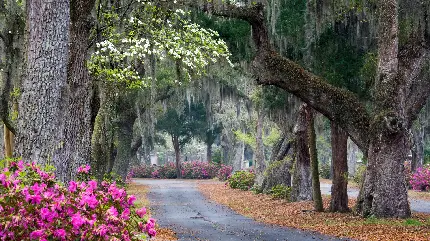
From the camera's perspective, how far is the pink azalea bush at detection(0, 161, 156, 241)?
4.93m

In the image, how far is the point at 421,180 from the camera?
1251 inches

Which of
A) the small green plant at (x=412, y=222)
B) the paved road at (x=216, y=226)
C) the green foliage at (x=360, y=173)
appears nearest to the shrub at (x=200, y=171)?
the green foliage at (x=360, y=173)

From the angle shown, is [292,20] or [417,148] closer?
[292,20]

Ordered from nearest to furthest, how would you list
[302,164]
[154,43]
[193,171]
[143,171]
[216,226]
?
1. [216,226]
2. [154,43]
3. [302,164]
4. [193,171]
5. [143,171]

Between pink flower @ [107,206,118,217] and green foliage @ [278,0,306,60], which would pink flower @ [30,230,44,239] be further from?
green foliage @ [278,0,306,60]

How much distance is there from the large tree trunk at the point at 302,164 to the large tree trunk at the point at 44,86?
13661 mm

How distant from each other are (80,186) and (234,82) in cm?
3090

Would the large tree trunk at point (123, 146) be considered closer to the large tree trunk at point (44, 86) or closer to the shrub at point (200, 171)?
the shrub at point (200, 171)

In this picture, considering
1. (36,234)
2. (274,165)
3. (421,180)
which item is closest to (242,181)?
(274,165)

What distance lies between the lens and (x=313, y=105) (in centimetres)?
1600

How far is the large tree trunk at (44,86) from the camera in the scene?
25.9 ft

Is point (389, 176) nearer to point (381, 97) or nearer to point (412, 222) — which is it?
point (412, 222)

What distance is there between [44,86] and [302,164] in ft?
50.6

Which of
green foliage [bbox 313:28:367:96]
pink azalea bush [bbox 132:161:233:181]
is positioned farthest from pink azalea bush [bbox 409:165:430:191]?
pink azalea bush [bbox 132:161:233:181]
